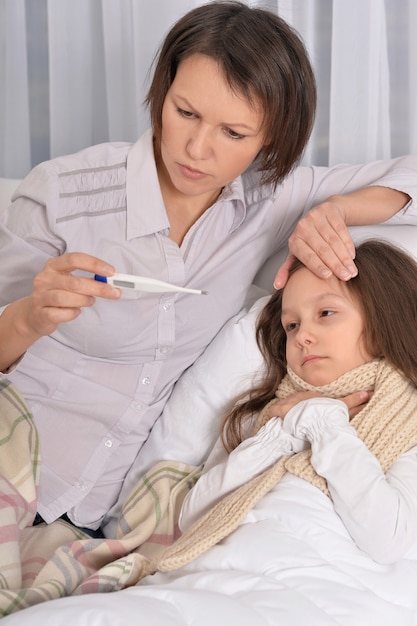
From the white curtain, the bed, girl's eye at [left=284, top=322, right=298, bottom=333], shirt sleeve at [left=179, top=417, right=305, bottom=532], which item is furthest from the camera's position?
the white curtain

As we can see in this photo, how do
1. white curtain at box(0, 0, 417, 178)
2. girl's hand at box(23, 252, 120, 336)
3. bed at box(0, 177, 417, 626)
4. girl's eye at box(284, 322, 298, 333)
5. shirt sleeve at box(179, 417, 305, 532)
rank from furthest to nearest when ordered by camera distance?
white curtain at box(0, 0, 417, 178) < girl's eye at box(284, 322, 298, 333) < shirt sleeve at box(179, 417, 305, 532) < girl's hand at box(23, 252, 120, 336) < bed at box(0, 177, 417, 626)

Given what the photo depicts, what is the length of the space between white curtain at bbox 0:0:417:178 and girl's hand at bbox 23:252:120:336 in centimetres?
81

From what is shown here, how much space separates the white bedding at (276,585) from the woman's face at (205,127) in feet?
1.80

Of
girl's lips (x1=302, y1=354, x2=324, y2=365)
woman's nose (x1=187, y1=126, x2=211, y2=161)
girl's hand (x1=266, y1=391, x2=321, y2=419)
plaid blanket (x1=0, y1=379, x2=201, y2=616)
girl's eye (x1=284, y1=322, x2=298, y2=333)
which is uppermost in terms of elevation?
woman's nose (x1=187, y1=126, x2=211, y2=161)

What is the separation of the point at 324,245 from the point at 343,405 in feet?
0.96

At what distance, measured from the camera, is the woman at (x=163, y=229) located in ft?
4.89

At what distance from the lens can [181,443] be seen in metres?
1.63

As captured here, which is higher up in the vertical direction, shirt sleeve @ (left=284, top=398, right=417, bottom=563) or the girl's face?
the girl's face

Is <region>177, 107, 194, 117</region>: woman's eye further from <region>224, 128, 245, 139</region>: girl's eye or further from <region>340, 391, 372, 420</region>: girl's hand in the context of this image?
<region>340, 391, 372, 420</region>: girl's hand

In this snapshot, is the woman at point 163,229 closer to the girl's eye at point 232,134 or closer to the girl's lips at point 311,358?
the girl's eye at point 232,134

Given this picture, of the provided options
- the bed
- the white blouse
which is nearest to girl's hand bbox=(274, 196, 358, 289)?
the white blouse

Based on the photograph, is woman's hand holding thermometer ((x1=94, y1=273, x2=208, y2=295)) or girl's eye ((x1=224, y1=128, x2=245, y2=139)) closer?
woman's hand holding thermometer ((x1=94, y1=273, x2=208, y2=295))

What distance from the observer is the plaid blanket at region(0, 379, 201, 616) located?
4.27ft

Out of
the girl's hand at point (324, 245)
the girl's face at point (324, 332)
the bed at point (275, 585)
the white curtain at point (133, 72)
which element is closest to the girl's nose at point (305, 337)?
the girl's face at point (324, 332)
